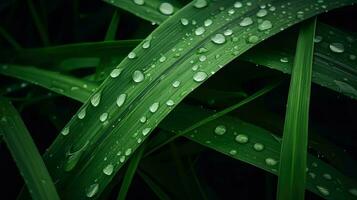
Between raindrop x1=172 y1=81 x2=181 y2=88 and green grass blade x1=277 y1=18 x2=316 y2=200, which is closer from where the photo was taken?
green grass blade x1=277 y1=18 x2=316 y2=200

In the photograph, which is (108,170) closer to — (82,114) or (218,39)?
(82,114)

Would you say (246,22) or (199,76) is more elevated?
(246,22)

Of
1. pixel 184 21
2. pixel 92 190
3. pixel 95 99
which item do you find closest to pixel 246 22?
pixel 184 21

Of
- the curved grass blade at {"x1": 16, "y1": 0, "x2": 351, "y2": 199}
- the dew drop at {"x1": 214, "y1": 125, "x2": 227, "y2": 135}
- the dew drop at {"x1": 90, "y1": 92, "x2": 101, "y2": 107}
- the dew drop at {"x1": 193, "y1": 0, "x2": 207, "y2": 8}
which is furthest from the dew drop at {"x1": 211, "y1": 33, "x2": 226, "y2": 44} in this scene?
the dew drop at {"x1": 90, "y1": 92, "x2": 101, "y2": 107}

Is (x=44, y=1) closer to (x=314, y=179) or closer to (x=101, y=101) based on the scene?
(x=101, y=101)

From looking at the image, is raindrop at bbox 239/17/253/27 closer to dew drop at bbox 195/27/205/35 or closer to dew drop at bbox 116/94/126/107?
dew drop at bbox 195/27/205/35

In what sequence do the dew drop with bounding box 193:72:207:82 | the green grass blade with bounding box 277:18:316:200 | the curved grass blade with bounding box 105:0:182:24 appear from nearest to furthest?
the green grass blade with bounding box 277:18:316:200, the dew drop with bounding box 193:72:207:82, the curved grass blade with bounding box 105:0:182:24

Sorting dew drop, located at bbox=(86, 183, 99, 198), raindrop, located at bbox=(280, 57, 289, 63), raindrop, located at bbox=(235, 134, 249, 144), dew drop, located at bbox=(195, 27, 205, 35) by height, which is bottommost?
dew drop, located at bbox=(86, 183, 99, 198)

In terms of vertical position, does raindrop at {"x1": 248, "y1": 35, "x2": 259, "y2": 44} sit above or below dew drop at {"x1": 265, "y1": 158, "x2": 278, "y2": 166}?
above
